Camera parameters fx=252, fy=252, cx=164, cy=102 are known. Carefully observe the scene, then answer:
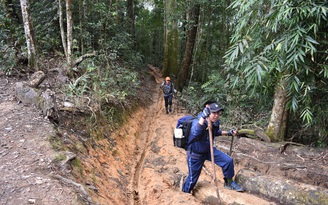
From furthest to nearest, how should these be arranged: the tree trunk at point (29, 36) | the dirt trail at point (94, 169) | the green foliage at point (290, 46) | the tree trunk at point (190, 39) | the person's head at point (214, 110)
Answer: the tree trunk at point (190, 39), the tree trunk at point (29, 36), the green foliage at point (290, 46), the person's head at point (214, 110), the dirt trail at point (94, 169)

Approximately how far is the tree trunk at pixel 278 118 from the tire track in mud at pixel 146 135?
3.70m

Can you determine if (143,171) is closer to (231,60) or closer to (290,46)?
(231,60)

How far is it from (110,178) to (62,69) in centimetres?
556

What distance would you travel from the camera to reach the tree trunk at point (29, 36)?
830 centimetres

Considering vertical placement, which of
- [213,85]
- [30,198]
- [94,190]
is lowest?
[94,190]

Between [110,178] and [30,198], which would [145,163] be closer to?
[110,178]

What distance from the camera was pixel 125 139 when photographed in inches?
320

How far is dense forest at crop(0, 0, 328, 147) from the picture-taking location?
516 cm

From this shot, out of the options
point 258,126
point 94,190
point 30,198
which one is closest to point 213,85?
point 258,126

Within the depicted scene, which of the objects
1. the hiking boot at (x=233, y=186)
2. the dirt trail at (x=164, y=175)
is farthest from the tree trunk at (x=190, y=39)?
the hiking boot at (x=233, y=186)

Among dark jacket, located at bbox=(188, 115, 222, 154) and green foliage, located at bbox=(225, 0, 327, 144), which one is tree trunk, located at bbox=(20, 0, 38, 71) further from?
dark jacket, located at bbox=(188, 115, 222, 154)

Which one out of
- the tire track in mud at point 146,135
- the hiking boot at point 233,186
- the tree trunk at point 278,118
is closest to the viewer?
the hiking boot at point 233,186

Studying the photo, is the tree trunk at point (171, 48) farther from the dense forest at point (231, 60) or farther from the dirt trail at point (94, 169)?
the dirt trail at point (94, 169)

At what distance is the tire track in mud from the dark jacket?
173 centimetres
